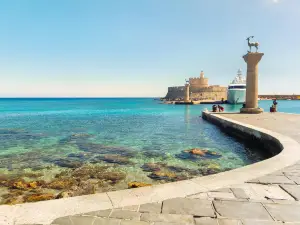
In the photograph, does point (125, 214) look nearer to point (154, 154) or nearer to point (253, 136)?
point (154, 154)

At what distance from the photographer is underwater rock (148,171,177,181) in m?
6.78

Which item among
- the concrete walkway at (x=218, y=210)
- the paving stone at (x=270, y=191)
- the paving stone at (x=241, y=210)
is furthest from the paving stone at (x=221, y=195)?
the paving stone at (x=270, y=191)

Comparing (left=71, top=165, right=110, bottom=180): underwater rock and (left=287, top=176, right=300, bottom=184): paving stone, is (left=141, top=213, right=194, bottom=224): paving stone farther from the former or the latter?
(left=71, top=165, right=110, bottom=180): underwater rock

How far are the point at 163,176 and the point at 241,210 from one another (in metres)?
4.11

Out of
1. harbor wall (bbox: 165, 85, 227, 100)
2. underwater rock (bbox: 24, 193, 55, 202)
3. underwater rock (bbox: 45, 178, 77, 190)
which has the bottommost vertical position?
underwater rock (bbox: 45, 178, 77, 190)

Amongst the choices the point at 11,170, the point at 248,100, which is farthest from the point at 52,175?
the point at 248,100

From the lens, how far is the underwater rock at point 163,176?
678 centimetres

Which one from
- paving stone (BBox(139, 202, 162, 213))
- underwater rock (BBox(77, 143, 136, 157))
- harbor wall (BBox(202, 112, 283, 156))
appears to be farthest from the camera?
underwater rock (BBox(77, 143, 136, 157))

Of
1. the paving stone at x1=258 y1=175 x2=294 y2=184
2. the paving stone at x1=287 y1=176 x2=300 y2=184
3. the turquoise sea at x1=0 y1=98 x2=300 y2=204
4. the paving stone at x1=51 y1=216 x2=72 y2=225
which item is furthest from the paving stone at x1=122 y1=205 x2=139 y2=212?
the turquoise sea at x1=0 y1=98 x2=300 y2=204

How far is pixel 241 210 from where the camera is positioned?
9.77 ft

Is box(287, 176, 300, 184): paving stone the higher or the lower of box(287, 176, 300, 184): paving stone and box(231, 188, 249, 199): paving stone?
the higher

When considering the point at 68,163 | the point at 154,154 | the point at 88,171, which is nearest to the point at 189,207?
the point at 88,171

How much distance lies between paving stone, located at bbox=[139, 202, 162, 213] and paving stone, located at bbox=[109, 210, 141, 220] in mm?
131

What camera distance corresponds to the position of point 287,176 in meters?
4.21
